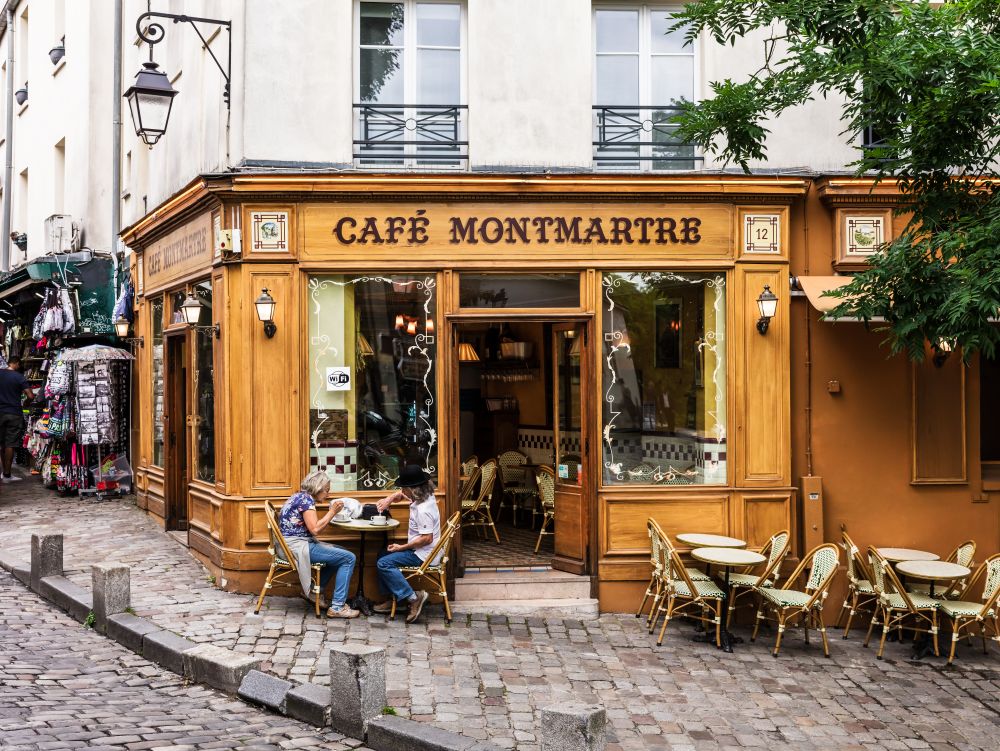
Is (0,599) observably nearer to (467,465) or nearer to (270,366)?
(270,366)

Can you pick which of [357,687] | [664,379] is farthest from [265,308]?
[357,687]

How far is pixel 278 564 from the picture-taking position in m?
9.30

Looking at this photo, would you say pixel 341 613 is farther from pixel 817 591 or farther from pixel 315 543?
pixel 817 591

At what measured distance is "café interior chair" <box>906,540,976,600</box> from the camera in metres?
9.41

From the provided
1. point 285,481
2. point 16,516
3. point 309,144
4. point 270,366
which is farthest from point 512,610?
point 16,516

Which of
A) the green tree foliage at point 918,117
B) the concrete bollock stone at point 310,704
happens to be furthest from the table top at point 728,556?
the concrete bollock stone at point 310,704

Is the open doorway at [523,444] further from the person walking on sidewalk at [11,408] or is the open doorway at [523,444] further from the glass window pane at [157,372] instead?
the person walking on sidewalk at [11,408]

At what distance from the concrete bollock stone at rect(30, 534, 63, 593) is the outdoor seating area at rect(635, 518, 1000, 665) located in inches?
232

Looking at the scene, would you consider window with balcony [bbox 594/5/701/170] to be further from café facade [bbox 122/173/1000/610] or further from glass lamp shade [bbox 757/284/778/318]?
glass lamp shade [bbox 757/284/778/318]

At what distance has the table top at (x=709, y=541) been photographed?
9.62 meters

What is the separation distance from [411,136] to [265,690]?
5.52m

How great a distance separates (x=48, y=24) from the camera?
65.4 feet

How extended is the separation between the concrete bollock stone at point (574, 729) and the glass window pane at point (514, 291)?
518 cm

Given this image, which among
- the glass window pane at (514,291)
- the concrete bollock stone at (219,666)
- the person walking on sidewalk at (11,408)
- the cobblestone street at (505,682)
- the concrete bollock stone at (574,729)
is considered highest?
the glass window pane at (514,291)
